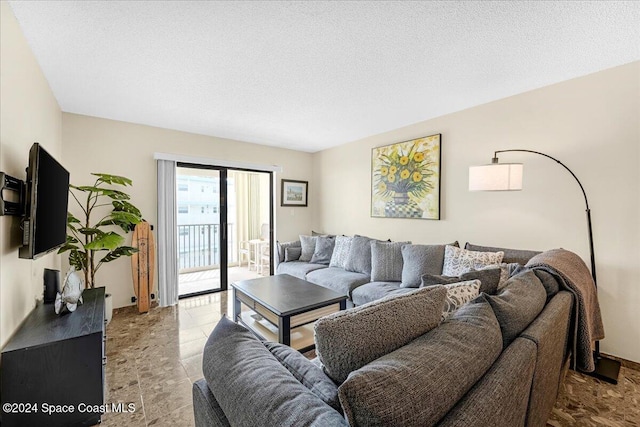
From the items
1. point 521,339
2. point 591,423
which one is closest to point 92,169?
point 521,339

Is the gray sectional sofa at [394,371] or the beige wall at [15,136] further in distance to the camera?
the beige wall at [15,136]

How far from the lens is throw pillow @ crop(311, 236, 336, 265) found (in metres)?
4.02

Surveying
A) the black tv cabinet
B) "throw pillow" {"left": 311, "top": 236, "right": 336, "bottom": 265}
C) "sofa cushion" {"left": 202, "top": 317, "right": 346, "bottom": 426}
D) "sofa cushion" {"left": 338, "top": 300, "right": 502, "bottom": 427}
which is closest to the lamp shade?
"sofa cushion" {"left": 338, "top": 300, "right": 502, "bottom": 427}

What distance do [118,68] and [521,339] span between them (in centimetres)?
309

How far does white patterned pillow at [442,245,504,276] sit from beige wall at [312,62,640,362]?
0.46 m

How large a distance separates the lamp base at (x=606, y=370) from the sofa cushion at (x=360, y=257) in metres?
2.01

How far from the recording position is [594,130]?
2.31 meters

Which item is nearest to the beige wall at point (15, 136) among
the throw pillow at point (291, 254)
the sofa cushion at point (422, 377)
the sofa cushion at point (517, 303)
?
the sofa cushion at point (422, 377)

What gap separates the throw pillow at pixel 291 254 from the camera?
425 centimetres

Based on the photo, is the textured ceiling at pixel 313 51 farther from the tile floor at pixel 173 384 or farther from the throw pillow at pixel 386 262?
the tile floor at pixel 173 384

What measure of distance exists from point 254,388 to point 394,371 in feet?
1.36

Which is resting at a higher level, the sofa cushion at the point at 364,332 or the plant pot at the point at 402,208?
the plant pot at the point at 402,208

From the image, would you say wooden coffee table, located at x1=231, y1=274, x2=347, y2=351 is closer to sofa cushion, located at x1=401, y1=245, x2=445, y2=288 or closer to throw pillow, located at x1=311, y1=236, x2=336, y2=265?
sofa cushion, located at x1=401, y1=245, x2=445, y2=288

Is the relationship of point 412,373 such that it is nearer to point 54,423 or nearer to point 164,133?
point 54,423
